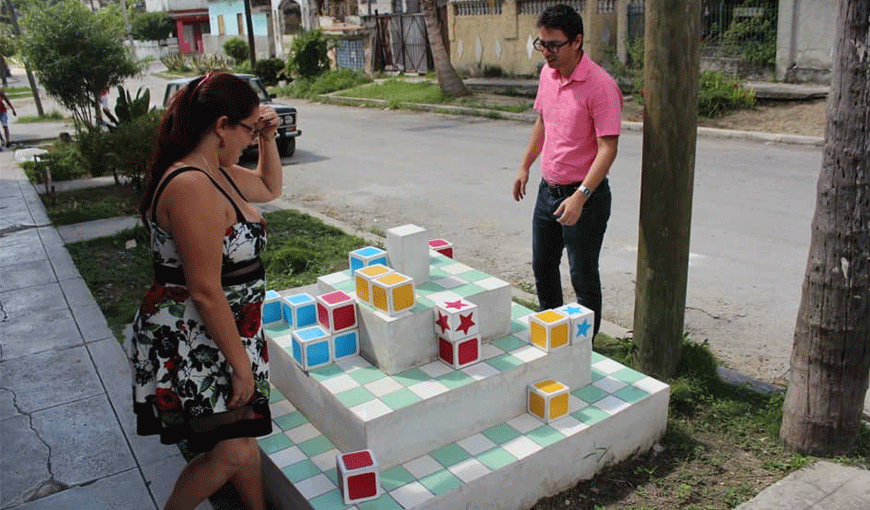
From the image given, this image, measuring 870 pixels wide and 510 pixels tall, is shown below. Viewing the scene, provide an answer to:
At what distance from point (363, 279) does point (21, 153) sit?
14.5m

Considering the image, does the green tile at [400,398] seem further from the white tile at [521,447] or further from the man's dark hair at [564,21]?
the man's dark hair at [564,21]

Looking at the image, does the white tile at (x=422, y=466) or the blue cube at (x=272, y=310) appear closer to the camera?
the white tile at (x=422, y=466)

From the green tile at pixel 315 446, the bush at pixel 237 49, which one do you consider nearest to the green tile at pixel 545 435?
the green tile at pixel 315 446

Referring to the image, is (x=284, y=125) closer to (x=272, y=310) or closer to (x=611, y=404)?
(x=272, y=310)

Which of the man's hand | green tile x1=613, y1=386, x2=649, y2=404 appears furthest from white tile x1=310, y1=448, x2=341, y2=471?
the man's hand

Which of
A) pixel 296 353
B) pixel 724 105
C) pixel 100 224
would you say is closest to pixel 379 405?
pixel 296 353

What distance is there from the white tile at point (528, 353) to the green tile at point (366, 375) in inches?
24.8

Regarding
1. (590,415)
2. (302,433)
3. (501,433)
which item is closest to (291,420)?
(302,433)

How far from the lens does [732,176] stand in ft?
32.4

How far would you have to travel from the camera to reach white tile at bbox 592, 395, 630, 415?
3.48 meters

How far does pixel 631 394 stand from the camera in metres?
3.62

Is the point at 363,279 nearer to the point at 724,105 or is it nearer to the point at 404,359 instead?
the point at 404,359

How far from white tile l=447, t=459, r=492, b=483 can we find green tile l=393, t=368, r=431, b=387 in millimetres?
392

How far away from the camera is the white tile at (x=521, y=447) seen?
10.5ft
